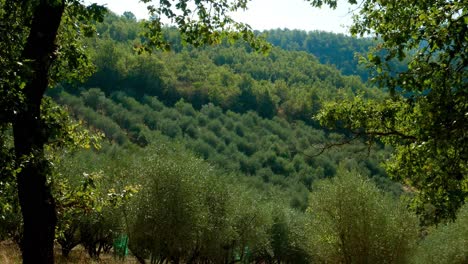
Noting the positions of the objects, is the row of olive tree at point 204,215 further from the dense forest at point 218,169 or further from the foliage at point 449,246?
the foliage at point 449,246

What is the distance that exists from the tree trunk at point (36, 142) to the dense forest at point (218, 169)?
274 mm

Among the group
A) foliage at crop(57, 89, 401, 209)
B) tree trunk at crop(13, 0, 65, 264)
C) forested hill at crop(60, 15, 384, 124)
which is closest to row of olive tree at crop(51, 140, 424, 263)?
tree trunk at crop(13, 0, 65, 264)

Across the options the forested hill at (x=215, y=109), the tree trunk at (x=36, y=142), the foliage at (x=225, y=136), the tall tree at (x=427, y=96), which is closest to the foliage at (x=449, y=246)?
the tall tree at (x=427, y=96)

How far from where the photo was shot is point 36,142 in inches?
244

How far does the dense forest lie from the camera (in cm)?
841

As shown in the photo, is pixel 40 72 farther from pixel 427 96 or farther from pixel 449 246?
pixel 449 246

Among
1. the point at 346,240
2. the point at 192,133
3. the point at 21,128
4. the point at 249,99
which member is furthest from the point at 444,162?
the point at 249,99

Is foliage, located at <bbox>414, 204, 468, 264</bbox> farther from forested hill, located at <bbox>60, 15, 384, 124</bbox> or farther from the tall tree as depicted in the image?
forested hill, located at <bbox>60, 15, 384, 124</bbox>

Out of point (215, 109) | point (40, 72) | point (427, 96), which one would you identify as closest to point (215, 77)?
point (215, 109)

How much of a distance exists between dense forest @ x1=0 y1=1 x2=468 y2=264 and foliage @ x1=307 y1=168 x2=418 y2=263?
73 mm

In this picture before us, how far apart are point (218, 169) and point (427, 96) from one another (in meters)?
36.5

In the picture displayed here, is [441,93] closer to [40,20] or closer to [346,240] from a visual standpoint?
[40,20]

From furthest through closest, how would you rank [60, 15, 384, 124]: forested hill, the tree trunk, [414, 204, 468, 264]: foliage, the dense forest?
1. [60, 15, 384, 124]: forested hill
2. [414, 204, 468, 264]: foliage
3. the dense forest
4. the tree trunk

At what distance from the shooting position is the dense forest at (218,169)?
8406 millimetres
